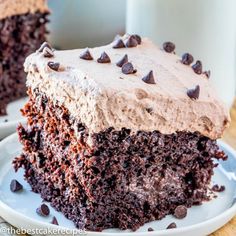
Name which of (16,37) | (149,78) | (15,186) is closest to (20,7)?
(16,37)

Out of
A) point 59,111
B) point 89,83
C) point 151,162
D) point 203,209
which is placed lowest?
point 203,209

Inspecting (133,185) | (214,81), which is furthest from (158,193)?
(214,81)

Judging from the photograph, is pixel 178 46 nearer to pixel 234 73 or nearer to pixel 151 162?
pixel 234 73

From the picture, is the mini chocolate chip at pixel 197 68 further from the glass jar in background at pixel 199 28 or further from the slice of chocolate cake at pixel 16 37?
the slice of chocolate cake at pixel 16 37

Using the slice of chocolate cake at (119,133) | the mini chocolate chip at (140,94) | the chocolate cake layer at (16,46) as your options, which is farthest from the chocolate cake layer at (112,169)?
the chocolate cake layer at (16,46)

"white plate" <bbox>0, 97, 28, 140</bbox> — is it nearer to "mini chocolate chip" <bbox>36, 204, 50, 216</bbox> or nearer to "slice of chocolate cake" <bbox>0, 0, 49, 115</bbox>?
"slice of chocolate cake" <bbox>0, 0, 49, 115</bbox>

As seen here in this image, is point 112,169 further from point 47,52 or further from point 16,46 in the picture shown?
point 16,46
